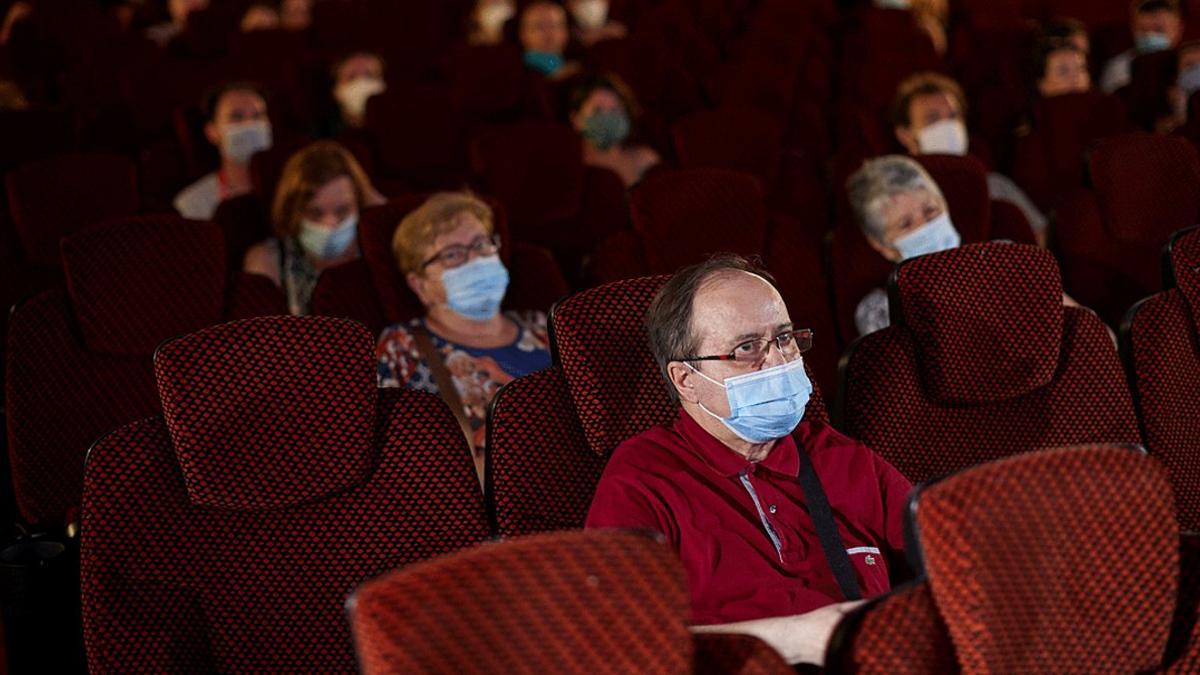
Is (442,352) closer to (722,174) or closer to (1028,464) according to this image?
(722,174)

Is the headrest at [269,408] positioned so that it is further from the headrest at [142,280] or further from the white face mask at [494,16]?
the white face mask at [494,16]

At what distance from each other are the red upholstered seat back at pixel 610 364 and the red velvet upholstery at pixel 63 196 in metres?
2.05

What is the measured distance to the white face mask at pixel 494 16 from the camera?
6879 mm

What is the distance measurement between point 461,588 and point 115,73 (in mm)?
5074

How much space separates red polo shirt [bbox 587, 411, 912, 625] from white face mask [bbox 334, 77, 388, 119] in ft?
12.1

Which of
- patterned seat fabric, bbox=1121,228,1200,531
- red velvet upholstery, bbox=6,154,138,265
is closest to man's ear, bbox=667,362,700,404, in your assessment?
patterned seat fabric, bbox=1121,228,1200,531

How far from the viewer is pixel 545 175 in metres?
4.34

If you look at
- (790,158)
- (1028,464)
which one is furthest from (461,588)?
(790,158)

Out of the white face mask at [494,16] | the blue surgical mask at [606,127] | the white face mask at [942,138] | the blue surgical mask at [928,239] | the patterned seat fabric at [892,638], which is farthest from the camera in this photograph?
the white face mask at [494,16]

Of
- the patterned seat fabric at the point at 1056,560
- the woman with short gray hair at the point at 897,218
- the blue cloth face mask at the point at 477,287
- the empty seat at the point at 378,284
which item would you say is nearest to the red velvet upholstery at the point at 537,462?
the patterned seat fabric at the point at 1056,560

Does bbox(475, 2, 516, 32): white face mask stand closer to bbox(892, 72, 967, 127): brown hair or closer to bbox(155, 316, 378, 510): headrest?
bbox(892, 72, 967, 127): brown hair

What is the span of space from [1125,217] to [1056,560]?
224cm

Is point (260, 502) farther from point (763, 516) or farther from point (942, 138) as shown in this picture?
point (942, 138)

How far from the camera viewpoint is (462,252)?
2.98 m
